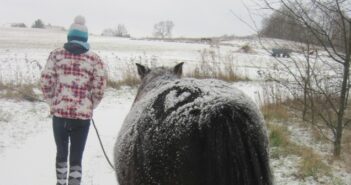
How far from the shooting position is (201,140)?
224 centimetres

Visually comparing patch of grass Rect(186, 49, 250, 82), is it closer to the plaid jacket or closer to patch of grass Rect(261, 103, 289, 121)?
patch of grass Rect(261, 103, 289, 121)

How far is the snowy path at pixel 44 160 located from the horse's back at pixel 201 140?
2.85 m

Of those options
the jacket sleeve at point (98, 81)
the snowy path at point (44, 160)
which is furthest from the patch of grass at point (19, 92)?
the jacket sleeve at point (98, 81)

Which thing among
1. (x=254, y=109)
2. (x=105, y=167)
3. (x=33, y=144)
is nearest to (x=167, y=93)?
(x=254, y=109)

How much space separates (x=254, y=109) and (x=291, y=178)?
270cm

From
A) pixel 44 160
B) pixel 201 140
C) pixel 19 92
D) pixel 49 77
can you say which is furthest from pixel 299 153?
pixel 19 92

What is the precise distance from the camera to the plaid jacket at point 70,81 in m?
4.05

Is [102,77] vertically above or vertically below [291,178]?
above

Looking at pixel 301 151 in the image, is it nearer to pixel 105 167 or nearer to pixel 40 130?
pixel 105 167

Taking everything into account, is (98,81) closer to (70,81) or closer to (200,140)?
(70,81)

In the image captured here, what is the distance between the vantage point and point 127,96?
1088 cm

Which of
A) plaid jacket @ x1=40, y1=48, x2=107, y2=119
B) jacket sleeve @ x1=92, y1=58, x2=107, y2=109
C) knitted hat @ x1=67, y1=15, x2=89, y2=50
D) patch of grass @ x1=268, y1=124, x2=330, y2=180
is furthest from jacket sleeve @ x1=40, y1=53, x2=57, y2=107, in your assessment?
patch of grass @ x1=268, y1=124, x2=330, y2=180

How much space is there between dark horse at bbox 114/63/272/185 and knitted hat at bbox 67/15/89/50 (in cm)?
177

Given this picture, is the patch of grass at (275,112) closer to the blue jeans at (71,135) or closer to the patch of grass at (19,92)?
the blue jeans at (71,135)
